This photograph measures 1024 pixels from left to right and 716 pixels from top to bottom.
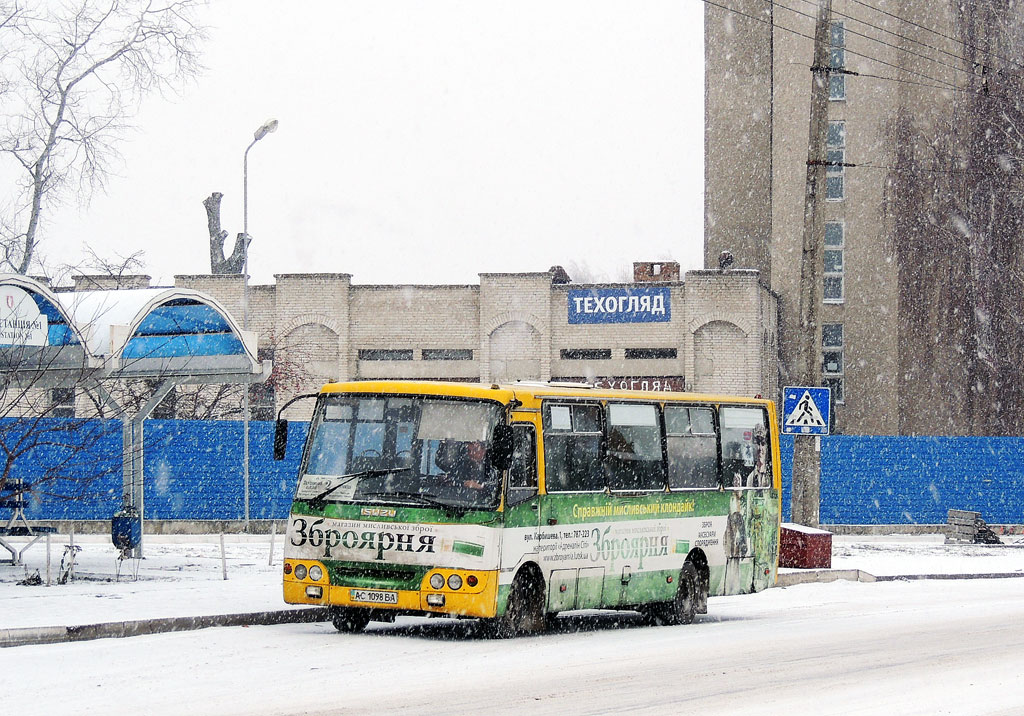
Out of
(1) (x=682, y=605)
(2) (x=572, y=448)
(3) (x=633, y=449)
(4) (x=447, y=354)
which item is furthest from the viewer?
(4) (x=447, y=354)

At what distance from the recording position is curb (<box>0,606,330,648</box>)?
13453mm

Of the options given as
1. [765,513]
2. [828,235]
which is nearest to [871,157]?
[828,235]

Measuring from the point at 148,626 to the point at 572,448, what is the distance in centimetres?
449

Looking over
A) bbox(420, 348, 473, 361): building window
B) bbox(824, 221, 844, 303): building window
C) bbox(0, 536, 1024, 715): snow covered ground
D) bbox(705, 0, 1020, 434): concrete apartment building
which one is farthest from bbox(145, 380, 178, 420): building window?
bbox(824, 221, 844, 303): building window

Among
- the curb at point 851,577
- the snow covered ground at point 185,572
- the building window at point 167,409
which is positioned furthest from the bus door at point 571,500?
the building window at point 167,409

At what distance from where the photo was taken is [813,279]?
24.9 m

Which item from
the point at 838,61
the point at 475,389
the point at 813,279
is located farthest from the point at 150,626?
the point at 838,61

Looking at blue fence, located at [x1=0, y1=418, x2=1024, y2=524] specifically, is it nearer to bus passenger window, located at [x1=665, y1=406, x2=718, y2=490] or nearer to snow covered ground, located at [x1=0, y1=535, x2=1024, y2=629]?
snow covered ground, located at [x1=0, y1=535, x2=1024, y2=629]

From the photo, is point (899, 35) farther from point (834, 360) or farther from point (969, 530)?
point (969, 530)

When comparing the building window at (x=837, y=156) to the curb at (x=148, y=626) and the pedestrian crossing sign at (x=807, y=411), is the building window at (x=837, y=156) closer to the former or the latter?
the pedestrian crossing sign at (x=807, y=411)

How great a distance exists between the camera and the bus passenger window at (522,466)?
48.6ft

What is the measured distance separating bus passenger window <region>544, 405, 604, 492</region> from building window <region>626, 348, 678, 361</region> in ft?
114

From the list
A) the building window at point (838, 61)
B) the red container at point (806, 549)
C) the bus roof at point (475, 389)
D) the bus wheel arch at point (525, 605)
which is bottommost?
the red container at point (806, 549)

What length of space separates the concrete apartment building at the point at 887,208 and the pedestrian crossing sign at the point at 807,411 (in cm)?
2722
